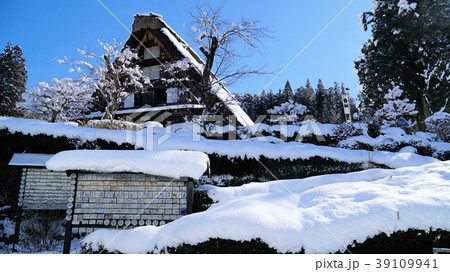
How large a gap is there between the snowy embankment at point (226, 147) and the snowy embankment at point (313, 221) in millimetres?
5255

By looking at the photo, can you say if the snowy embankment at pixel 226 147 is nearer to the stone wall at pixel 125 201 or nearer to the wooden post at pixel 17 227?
the wooden post at pixel 17 227

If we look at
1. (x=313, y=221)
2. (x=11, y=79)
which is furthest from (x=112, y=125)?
(x=11, y=79)

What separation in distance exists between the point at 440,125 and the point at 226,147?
12.5 metres

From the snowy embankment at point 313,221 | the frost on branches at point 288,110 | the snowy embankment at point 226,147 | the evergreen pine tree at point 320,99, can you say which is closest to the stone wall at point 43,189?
the snowy embankment at point 226,147

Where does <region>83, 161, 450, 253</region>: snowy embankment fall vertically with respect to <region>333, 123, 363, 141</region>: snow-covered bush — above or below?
below

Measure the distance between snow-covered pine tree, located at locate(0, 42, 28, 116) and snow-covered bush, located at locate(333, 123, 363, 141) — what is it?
80.0 feet

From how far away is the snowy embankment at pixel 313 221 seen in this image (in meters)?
4.63

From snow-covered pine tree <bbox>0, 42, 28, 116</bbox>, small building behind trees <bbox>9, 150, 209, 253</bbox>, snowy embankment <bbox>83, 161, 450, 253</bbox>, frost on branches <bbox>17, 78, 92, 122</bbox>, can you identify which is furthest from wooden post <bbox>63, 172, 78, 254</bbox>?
snow-covered pine tree <bbox>0, 42, 28, 116</bbox>

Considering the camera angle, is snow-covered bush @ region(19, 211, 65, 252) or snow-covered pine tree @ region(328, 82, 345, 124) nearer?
snow-covered bush @ region(19, 211, 65, 252)

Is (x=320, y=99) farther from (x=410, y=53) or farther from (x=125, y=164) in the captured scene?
(x=125, y=164)

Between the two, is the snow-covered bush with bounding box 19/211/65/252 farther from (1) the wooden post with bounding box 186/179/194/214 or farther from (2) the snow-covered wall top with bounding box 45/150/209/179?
(1) the wooden post with bounding box 186/179/194/214

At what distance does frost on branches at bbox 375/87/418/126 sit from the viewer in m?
18.8

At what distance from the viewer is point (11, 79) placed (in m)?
23.3

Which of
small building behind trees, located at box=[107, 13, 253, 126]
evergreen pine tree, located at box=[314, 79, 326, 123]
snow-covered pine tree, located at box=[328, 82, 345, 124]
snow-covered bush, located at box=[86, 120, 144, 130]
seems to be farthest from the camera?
evergreen pine tree, located at box=[314, 79, 326, 123]
